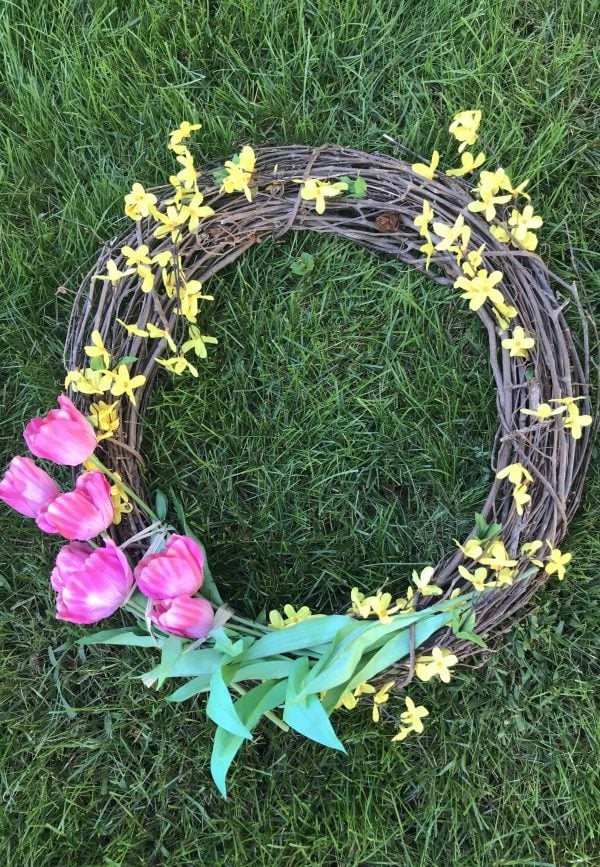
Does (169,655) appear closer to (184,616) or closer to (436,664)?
(184,616)

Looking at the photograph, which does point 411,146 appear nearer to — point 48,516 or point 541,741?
point 48,516

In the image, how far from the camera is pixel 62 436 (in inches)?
43.0

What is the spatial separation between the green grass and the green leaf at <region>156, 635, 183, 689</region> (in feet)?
0.76

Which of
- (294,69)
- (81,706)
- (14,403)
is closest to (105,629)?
(81,706)

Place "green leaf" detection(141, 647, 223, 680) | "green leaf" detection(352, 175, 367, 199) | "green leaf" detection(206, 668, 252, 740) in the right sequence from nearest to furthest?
"green leaf" detection(206, 668, 252, 740)
"green leaf" detection(141, 647, 223, 680)
"green leaf" detection(352, 175, 367, 199)

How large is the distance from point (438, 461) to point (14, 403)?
2.63 feet

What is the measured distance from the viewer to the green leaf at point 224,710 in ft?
3.34

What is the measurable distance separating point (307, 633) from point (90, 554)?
0.35m

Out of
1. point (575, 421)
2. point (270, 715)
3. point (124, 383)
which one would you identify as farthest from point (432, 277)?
point (270, 715)

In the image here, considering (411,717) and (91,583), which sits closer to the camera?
(91,583)

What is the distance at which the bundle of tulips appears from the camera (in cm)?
105

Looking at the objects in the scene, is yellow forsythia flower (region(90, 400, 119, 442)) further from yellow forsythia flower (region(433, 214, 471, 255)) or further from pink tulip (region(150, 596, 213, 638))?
yellow forsythia flower (region(433, 214, 471, 255))

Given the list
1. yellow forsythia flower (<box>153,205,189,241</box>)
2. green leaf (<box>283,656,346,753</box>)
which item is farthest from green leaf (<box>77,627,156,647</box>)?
yellow forsythia flower (<box>153,205,189,241</box>)

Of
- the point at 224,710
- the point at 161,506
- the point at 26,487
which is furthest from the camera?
the point at 161,506
